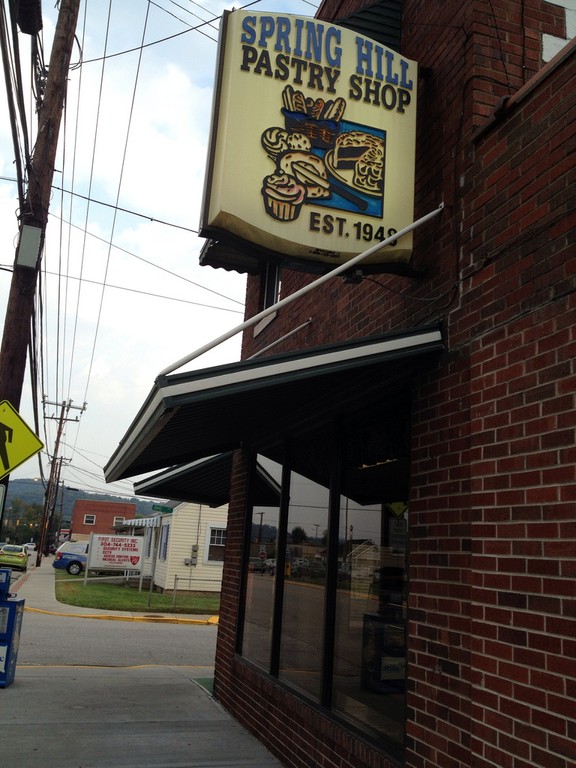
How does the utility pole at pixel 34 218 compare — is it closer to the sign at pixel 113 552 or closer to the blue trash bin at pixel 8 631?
the blue trash bin at pixel 8 631

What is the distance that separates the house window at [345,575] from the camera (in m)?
4.85

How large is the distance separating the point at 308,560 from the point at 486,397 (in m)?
3.07

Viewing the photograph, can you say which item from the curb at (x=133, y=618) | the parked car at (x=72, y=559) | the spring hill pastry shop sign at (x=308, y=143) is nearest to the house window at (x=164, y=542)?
the curb at (x=133, y=618)

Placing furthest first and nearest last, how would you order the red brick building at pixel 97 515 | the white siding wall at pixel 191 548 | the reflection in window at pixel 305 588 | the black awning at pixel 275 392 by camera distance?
the red brick building at pixel 97 515 → the white siding wall at pixel 191 548 → the reflection in window at pixel 305 588 → the black awning at pixel 275 392

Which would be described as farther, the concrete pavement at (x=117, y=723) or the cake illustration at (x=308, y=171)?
the concrete pavement at (x=117, y=723)

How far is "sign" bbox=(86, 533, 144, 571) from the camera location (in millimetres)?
29172

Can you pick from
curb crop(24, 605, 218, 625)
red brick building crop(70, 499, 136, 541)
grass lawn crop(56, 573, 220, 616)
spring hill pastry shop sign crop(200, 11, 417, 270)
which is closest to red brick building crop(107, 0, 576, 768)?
spring hill pastry shop sign crop(200, 11, 417, 270)

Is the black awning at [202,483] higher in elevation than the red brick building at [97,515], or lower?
lower

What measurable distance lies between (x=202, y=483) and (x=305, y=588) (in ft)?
16.1

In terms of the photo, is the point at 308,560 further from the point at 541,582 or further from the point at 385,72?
the point at 385,72

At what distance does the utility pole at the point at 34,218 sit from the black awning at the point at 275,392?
200 centimetres

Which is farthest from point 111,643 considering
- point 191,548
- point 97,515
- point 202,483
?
point 97,515

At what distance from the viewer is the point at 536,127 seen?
3.84 m

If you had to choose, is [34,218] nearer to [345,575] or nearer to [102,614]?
[345,575]
